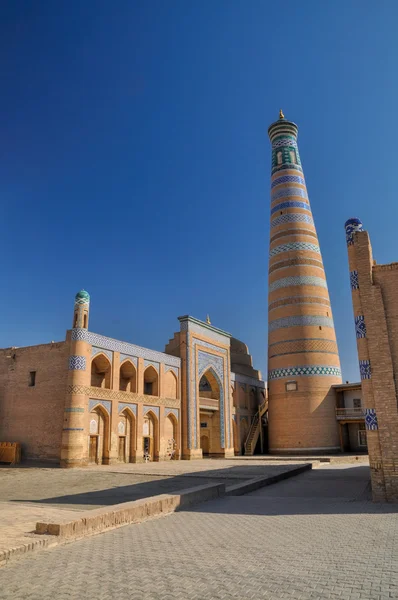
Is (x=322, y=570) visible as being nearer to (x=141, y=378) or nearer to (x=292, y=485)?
(x=292, y=485)

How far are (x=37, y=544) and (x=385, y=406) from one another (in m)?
6.08

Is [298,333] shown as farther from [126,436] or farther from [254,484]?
[254,484]

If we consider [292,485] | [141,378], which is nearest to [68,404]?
[141,378]

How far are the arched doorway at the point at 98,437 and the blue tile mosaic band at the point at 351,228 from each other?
41.4 ft

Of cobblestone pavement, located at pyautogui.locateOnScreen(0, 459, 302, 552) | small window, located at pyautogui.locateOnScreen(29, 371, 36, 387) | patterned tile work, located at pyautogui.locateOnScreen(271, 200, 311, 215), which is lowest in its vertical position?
cobblestone pavement, located at pyautogui.locateOnScreen(0, 459, 302, 552)

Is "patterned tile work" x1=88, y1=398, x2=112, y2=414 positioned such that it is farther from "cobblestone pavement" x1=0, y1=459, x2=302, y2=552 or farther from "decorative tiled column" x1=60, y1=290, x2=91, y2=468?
"cobblestone pavement" x1=0, y1=459, x2=302, y2=552

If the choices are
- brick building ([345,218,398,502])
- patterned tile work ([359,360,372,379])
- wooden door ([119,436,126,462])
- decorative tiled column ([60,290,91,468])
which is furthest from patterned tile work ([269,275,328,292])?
patterned tile work ([359,360,372,379])

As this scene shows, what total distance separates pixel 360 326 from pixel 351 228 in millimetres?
2157

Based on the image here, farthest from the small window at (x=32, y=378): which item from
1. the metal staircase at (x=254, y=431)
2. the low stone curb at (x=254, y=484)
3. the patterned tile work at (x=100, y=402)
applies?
the metal staircase at (x=254, y=431)

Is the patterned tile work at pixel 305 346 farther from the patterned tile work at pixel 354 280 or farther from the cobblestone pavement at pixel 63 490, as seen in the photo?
the patterned tile work at pixel 354 280

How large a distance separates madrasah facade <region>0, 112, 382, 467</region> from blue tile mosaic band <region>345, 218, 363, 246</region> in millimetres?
11520

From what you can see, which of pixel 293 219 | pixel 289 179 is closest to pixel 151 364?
pixel 293 219

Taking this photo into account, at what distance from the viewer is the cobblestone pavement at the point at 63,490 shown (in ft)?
20.6

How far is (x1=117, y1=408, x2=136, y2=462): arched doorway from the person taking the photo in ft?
65.4
